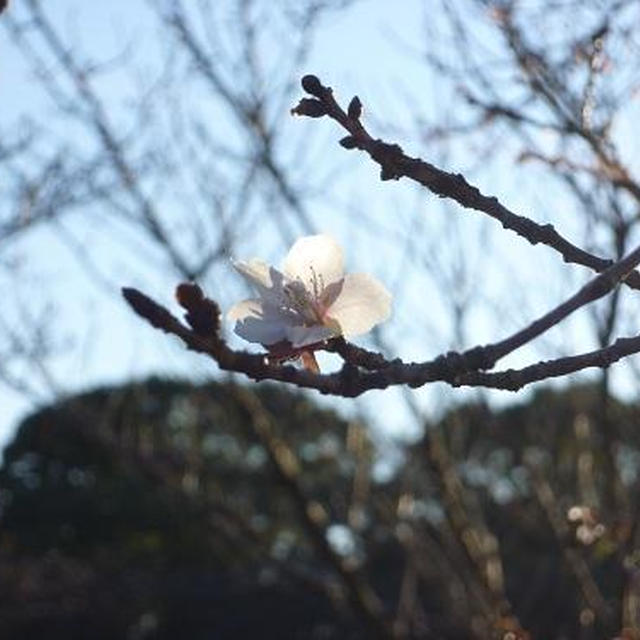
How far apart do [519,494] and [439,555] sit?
201cm

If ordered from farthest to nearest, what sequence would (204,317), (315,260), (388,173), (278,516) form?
(278,516)
(315,260)
(388,173)
(204,317)

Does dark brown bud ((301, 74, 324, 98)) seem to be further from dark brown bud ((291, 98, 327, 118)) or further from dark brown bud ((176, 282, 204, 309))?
dark brown bud ((176, 282, 204, 309))

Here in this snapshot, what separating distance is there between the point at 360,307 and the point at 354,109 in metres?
0.23

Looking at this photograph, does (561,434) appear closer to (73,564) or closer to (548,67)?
(548,67)

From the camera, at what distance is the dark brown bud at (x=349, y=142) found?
169cm

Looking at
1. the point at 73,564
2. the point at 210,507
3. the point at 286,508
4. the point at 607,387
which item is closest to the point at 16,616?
the point at 73,564

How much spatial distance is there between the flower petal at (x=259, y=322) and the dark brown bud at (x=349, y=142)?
0.20 meters

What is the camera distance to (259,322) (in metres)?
1.72

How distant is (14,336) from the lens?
259 inches

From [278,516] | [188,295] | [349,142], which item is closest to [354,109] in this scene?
[349,142]

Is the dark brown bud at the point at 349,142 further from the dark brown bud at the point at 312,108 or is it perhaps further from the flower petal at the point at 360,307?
the flower petal at the point at 360,307

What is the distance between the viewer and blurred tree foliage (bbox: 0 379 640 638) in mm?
6273

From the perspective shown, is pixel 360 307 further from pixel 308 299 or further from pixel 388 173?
pixel 388 173

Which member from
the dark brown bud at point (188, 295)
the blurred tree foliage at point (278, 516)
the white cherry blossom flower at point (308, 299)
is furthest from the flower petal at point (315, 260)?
the blurred tree foliage at point (278, 516)
